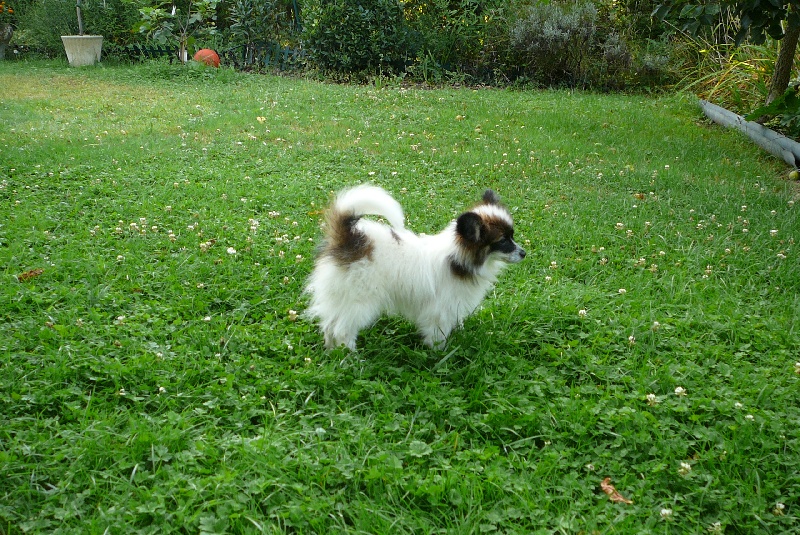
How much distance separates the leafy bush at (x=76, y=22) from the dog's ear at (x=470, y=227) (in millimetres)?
15397

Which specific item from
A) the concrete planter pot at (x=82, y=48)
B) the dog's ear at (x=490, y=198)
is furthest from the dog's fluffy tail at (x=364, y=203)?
the concrete planter pot at (x=82, y=48)

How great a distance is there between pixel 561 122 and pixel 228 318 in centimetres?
742

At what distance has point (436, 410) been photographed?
350 centimetres

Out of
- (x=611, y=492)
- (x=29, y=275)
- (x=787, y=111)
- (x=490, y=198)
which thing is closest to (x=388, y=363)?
(x=490, y=198)

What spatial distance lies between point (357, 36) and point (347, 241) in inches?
442

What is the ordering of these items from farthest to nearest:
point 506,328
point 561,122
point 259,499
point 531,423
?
point 561,122 → point 506,328 → point 531,423 → point 259,499

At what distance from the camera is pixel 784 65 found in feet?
32.0

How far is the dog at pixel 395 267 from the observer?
3.86 meters

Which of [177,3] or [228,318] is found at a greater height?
[177,3]

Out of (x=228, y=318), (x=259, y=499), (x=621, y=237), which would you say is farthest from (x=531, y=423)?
(x=621, y=237)

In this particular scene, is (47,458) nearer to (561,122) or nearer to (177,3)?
(561,122)

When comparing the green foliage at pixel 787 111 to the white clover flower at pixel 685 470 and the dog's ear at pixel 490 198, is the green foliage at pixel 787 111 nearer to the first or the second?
the dog's ear at pixel 490 198

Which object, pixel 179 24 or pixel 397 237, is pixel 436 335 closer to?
pixel 397 237

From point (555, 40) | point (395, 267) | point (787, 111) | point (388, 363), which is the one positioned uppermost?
point (555, 40)
